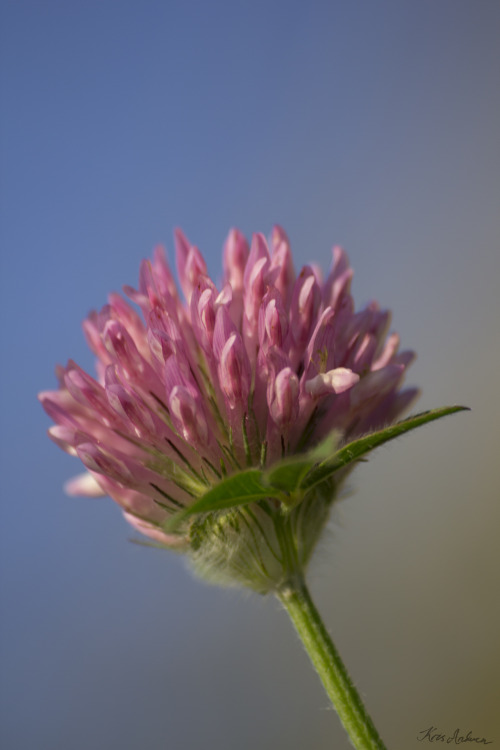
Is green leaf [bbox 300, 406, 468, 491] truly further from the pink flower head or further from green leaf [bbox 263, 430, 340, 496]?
the pink flower head

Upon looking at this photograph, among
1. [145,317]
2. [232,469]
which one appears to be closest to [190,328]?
[145,317]


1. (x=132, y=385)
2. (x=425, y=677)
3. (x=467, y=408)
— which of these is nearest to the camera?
(x=467, y=408)

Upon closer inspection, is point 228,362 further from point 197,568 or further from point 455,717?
point 455,717

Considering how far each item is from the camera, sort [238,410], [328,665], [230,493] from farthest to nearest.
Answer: [238,410] < [328,665] < [230,493]

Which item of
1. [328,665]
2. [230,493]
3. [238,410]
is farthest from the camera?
[238,410]

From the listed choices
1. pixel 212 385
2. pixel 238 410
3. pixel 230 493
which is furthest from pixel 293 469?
pixel 212 385

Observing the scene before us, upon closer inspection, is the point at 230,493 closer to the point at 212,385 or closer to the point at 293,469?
the point at 293,469

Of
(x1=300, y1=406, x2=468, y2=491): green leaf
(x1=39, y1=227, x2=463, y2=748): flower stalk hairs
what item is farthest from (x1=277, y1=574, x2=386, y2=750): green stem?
(x1=300, y1=406, x2=468, y2=491): green leaf
